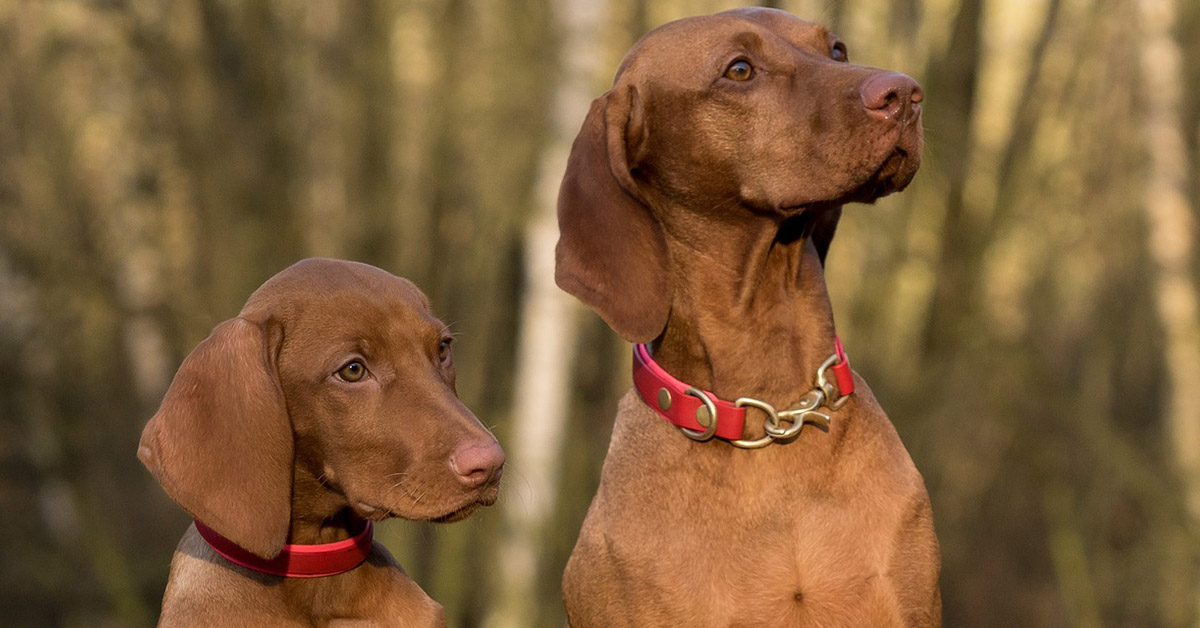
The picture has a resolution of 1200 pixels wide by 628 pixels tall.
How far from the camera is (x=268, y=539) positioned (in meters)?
4.94

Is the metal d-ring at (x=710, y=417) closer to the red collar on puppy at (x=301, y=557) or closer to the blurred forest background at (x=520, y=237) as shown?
the red collar on puppy at (x=301, y=557)

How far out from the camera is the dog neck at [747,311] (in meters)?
5.57

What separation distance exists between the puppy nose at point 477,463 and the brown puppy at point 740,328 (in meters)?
0.66

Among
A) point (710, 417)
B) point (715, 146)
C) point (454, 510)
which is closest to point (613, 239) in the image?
point (715, 146)

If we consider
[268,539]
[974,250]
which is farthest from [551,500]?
[268,539]

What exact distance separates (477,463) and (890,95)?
1695mm

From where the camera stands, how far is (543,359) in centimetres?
1271

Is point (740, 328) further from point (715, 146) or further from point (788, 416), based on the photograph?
point (715, 146)

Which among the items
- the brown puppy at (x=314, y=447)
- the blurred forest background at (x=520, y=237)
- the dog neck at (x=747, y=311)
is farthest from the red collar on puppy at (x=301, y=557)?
the blurred forest background at (x=520, y=237)

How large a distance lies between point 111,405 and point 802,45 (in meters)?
15.4

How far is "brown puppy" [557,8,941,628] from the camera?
5.28 metres

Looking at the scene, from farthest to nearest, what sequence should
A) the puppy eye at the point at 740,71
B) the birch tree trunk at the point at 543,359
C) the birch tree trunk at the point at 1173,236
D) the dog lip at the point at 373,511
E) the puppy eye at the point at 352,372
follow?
the birch tree trunk at the point at 1173,236, the birch tree trunk at the point at 543,359, the puppy eye at the point at 740,71, the puppy eye at the point at 352,372, the dog lip at the point at 373,511

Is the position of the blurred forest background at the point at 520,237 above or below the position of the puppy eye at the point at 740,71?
below

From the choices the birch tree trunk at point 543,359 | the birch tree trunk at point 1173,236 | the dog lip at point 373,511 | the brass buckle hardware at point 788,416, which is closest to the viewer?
the dog lip at point 373,511
